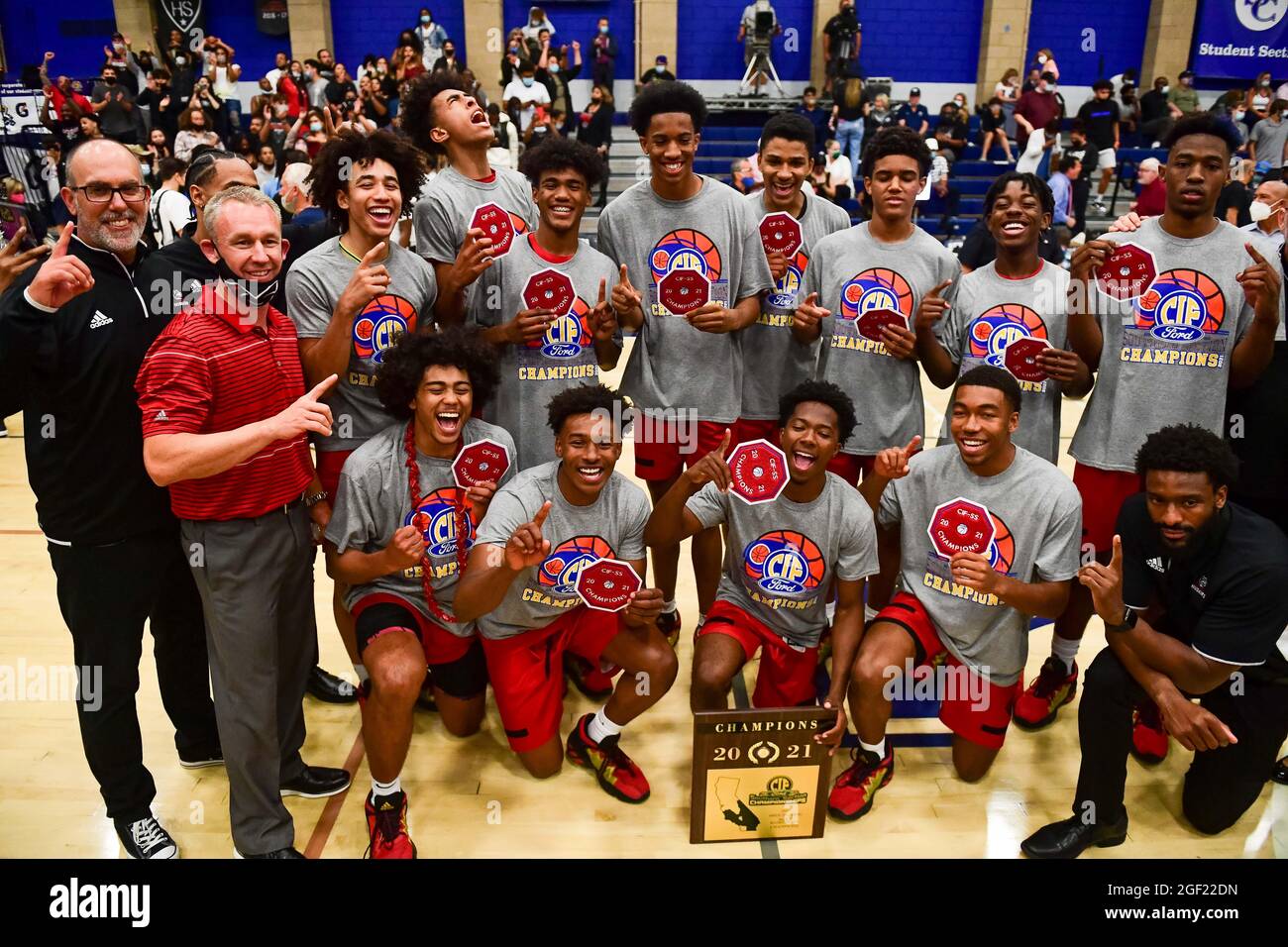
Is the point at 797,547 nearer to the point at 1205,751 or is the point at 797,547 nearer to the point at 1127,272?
the point at 1205,751

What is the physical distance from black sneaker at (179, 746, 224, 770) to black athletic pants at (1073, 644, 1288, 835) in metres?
2.93

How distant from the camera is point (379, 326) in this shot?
3182mm

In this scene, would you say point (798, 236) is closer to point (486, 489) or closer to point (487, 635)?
point (486, 489)

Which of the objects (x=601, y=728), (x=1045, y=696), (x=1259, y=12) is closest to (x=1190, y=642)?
(x=1045, y=696)

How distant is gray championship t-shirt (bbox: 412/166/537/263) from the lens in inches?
139

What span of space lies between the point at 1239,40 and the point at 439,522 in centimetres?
→ 1886

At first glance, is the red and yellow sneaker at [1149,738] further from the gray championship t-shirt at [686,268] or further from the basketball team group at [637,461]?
the gray championship t-shirt at [686,268]

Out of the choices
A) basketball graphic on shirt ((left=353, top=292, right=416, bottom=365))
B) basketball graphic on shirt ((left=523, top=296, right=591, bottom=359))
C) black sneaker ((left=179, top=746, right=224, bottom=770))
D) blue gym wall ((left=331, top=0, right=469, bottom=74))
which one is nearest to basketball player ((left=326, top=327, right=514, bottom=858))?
basketball graphic on shirt ((left=353, top=292, right=416, bottom=365))

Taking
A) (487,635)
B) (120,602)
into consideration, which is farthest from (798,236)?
(120,602)

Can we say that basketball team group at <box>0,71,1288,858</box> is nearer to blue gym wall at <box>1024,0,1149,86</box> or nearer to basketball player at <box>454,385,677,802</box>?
basketball player at <box>454,385,677,802</box>

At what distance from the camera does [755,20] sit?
50.3 ft

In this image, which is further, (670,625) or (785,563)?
(670,625)

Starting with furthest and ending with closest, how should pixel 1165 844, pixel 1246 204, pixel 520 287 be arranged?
1. pixel 1246 204
2. pixel 520 287
3. pixel 1165 844
